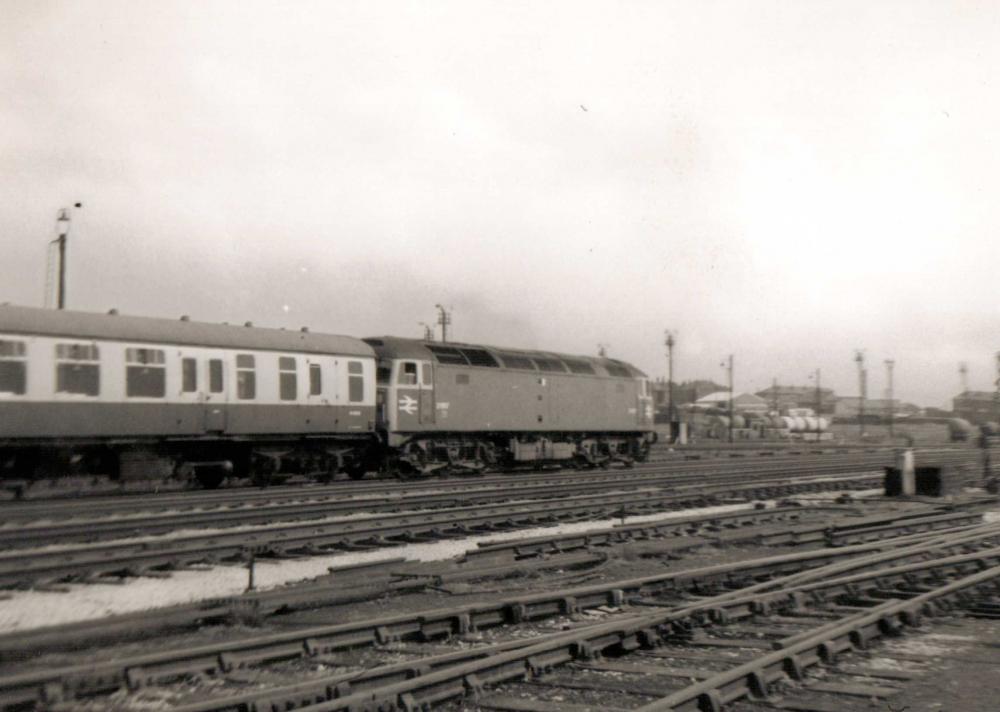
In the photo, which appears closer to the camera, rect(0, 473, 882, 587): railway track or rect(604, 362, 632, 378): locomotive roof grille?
rect(0, 473, 882, 587): railway track

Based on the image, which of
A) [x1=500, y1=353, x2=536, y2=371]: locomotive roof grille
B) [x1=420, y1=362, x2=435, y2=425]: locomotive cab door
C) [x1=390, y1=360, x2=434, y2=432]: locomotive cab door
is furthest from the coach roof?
[x1=500, y1=353, x2=536, y2=371]: locomotive roof grille

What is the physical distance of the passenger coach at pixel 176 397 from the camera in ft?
52.2

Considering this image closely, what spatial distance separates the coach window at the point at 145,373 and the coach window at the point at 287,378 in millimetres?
2903

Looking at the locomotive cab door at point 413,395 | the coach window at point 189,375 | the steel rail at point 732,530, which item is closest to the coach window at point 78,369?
the coach window at point 189,375

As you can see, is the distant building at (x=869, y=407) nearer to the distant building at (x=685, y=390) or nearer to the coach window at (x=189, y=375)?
the distant building at (x=685, y=390)

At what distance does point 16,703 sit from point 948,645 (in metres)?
6.72

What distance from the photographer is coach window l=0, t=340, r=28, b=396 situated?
1550 centimetres

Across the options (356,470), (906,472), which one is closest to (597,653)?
(906,472)

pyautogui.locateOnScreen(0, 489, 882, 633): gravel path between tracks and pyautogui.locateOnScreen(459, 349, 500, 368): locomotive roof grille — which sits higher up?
pyautogui.locateOnScreen(459, 349, 500, 368): locomotive roof grille

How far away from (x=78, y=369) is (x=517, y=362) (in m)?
13.2

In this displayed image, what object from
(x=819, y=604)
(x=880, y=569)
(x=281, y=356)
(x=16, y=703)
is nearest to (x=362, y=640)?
(x=16, y=703)

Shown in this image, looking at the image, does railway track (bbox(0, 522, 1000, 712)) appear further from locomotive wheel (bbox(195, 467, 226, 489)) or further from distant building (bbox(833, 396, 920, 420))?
distant building (bbox(833, 396, 920, 420))

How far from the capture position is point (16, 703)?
5.22 meters

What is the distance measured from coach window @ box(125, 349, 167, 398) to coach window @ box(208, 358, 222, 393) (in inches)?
41.1
